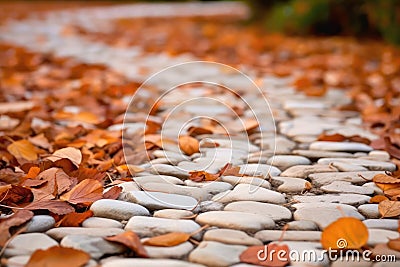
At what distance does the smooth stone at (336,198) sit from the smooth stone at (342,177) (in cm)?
13

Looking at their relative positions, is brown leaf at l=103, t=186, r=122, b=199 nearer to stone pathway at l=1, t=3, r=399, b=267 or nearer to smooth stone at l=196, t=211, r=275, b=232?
stone pathway at l=1, t=3, r=399, b=267

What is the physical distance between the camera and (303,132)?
2480mm

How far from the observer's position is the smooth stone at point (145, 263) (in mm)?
1234

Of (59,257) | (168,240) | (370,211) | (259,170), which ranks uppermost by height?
(259,170)

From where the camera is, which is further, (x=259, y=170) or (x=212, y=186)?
(x=259, y=170)

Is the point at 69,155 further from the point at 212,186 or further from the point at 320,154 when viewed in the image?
the point at 320,154

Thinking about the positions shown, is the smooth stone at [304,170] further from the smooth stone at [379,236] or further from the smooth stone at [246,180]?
the smooth stone at [379,236]

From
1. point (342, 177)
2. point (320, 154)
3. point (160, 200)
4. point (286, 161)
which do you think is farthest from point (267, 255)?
point (320, 154)

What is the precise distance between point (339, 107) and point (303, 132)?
62 cm

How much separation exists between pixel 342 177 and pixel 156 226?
70 centimetres

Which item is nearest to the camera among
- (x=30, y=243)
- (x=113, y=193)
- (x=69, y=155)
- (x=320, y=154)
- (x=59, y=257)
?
(x=59, y=257)

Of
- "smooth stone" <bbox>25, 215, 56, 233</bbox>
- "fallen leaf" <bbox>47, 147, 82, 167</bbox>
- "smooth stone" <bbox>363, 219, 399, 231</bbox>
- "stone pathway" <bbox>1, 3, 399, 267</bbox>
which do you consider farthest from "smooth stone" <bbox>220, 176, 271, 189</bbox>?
"smooth stone" <bbox>25, 215, 56, 233</bbox>

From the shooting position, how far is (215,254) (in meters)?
1.29

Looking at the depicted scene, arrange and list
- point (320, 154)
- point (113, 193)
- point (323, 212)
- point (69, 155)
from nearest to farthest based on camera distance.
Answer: point (323, 212), point (113, 193), point (69, 155), point (320, 154)
